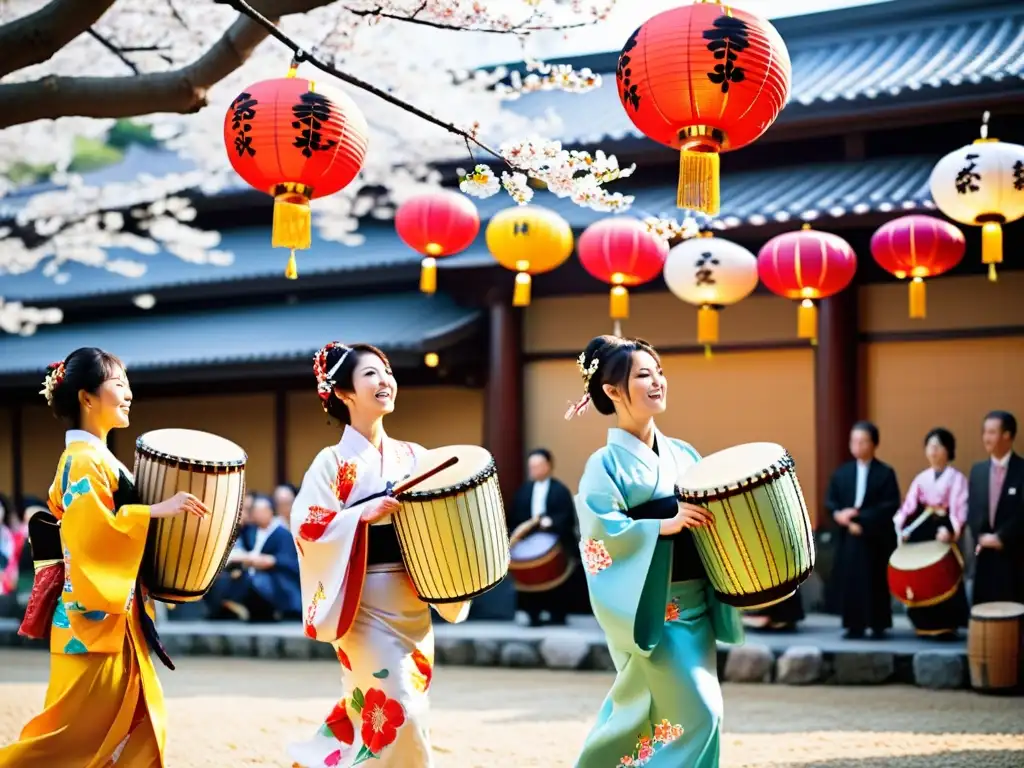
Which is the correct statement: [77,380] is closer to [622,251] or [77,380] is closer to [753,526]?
[753,526]

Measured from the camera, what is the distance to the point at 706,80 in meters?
5.82

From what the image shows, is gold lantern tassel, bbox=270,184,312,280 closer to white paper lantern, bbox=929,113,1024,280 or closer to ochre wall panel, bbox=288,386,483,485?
white paper lantern, bbox=929,113,1024,280

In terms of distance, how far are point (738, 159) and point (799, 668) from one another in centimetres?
650

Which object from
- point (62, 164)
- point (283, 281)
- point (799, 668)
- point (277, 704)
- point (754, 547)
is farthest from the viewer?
point (62, 164)

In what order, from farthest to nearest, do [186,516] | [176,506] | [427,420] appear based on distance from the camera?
[427,420] → [186,516] → [176,506]

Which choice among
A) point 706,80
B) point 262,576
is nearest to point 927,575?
point 706,80

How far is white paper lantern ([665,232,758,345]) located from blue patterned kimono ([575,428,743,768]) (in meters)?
5.67

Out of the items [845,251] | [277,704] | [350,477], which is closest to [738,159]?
[845,251]

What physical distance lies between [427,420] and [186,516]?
9.32 m

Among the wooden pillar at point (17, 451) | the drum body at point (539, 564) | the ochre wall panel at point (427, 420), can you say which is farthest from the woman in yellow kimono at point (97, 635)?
the wooden pillar at point (17, 451)

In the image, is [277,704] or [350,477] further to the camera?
[277,704]

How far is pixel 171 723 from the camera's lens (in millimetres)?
7938

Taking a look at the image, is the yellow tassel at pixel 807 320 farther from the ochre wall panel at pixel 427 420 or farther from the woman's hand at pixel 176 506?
the woman's hand at pixel 176 506

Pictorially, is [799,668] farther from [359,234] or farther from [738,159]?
[359,234]
